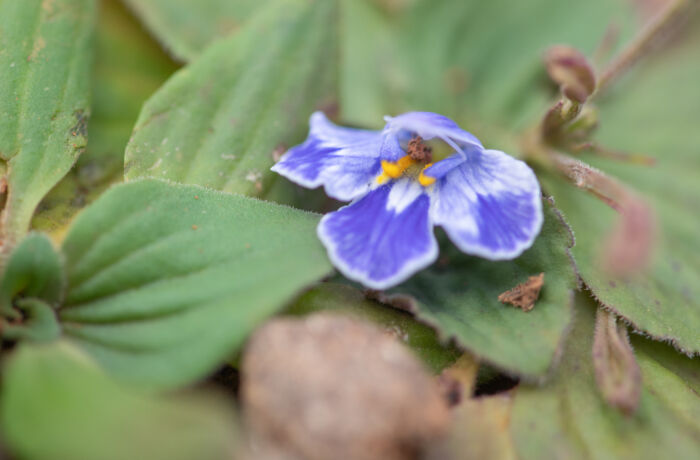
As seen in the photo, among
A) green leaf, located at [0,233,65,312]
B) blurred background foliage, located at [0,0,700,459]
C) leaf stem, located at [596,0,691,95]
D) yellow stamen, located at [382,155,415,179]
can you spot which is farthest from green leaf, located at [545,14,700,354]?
green leaf, located at [0,233,65,312]

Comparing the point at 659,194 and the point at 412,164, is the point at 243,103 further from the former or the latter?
the point at 659,194

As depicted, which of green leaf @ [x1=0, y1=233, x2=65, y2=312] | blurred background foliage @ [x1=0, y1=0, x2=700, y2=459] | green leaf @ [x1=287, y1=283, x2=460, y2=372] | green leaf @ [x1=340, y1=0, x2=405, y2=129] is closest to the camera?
blurred background foliage @ [x1=0, y1=0, x2=700, y2=459]

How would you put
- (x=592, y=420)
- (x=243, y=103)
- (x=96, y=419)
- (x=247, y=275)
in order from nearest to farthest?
(x=96, y=419) < (x=247, y=275) < (x=592, y=420) < (x=243, y=103)

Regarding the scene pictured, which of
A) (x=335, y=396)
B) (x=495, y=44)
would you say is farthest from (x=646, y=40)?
(x=335, y=396)

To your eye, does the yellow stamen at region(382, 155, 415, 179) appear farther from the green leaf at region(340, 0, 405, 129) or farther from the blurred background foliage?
the green leaf at region(340, 0, 405, 129)

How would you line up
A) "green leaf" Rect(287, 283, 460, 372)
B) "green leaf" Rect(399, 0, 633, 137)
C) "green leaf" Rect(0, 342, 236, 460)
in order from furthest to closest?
"green leaf" Rect(399, 0, 633, 137)
"green leaf" Rect(287, 283, 460, 372)
"green leaf" Rect(0, 342, 236, 460)
